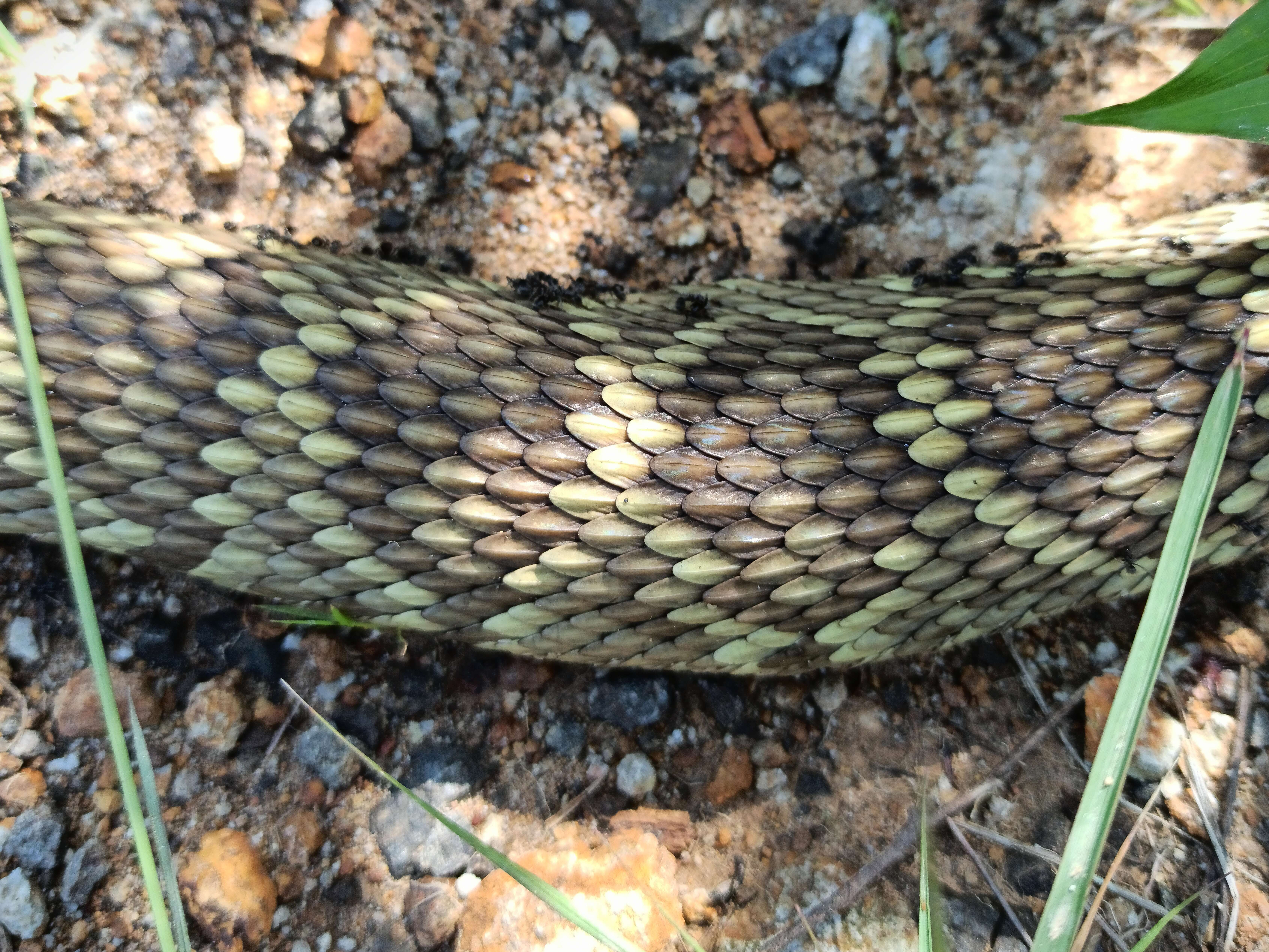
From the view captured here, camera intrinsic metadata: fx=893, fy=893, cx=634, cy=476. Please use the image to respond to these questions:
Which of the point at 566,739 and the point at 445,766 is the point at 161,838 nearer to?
the point at 445,766

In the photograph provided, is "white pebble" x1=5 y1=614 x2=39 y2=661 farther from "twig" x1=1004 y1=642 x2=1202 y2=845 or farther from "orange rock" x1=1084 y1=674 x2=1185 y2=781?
"orange rock" x1=1084 y1=674 x2=1185 y2=781

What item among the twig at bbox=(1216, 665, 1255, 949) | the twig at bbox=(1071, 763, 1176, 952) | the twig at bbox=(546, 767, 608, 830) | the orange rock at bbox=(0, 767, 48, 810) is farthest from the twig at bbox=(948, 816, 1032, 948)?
the orange rock at bbox=(0, 767, 48, 810)

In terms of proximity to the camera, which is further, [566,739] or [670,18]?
[670,18]

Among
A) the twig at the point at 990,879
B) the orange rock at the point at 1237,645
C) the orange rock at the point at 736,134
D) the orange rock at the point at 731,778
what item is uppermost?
the orange rock at the point at 736,134

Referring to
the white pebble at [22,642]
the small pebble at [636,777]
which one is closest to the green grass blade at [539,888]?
the small pebble at [636,777]

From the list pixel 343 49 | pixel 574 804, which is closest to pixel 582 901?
pixel 574 804

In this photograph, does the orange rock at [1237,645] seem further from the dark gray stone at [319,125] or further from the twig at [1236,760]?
the dark gray stone at [319,125]

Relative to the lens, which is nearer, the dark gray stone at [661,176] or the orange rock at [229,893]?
the orange rock at [229,893]
